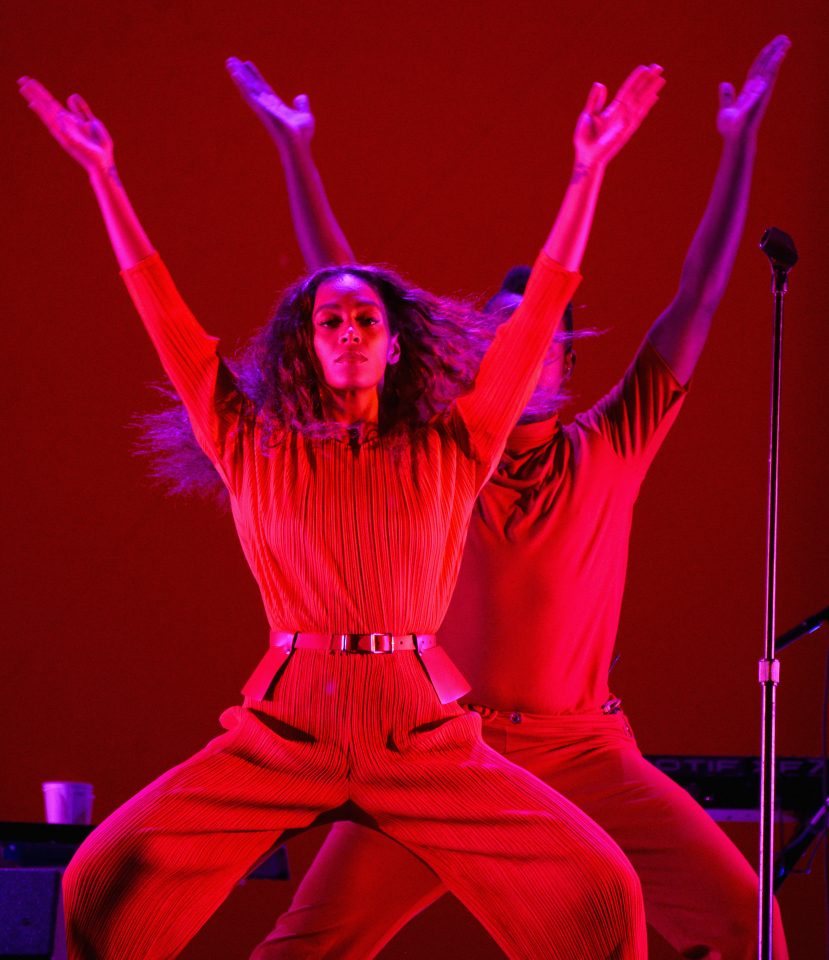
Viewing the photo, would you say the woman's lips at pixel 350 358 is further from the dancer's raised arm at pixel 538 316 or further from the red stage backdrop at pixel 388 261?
the red stage backdrop at pixel 388 261

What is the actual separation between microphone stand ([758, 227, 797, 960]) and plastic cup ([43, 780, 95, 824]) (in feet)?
5.59

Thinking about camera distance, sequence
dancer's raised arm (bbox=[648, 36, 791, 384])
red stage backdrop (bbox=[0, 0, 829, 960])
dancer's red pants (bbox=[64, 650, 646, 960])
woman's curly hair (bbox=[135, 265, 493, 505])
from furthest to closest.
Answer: red stage backdrop (bbox=[0, 0, 829, 960])
dancer's raised arm (bbox=[648, 36, 791, 384])
woman's curly hair (bbox=[135, 265, 493, 505])
dancer's red pants (bbox=[64, 650, 646, 960])

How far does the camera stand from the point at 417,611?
1.66 meters

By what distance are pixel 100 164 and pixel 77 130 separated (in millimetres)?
95

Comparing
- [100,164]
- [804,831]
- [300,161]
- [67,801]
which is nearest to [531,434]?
[300,161]

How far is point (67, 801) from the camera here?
8.93 ft

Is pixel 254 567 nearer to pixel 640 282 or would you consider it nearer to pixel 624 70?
pixel 640 282

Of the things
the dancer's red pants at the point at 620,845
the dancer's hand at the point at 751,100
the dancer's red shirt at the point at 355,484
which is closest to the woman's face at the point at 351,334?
the dancer's red shirt at the point at 355,484

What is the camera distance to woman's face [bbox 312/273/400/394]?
1787 mm

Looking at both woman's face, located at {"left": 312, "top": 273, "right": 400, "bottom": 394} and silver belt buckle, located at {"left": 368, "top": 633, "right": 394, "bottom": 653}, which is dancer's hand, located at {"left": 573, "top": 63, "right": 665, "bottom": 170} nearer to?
woman's face, located at {"left": 312, "top": 273, "right": 400, "bottom": 394}

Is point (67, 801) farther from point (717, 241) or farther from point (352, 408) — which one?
point (717, 241)

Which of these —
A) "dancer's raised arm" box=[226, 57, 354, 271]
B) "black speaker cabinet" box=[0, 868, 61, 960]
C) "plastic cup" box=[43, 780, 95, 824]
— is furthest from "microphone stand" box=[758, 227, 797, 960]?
"plastic cup" box=[43, 780, 95, 824]

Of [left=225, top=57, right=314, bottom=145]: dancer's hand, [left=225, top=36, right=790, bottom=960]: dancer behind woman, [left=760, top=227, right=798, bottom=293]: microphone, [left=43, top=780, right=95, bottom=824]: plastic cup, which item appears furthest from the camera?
[left=43, top=780, right=95, bottom=824]: plastic cup

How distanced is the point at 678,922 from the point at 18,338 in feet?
9.54
